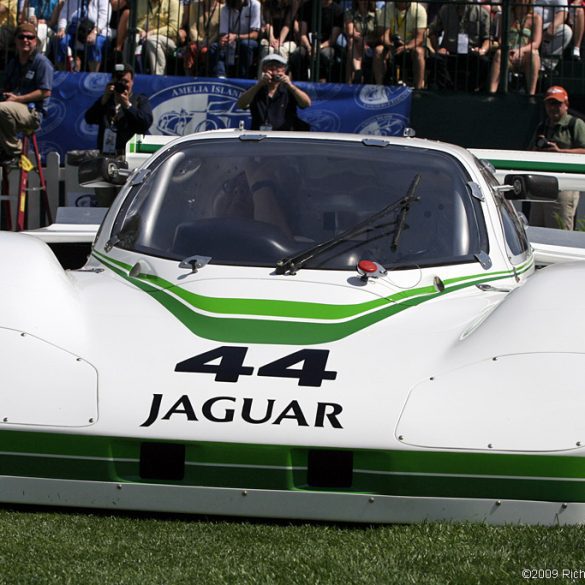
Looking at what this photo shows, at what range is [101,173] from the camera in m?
6.93

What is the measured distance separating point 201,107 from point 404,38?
236cm

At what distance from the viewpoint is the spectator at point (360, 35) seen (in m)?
13.9

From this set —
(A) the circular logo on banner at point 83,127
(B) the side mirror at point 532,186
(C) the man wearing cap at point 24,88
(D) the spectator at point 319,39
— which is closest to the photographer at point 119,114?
(C) the man wearing cap at point 24,88

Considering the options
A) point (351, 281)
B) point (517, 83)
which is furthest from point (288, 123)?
point (351, 281)

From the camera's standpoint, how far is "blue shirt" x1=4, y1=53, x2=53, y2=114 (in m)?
12.4

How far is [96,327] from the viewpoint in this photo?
4.55 metres

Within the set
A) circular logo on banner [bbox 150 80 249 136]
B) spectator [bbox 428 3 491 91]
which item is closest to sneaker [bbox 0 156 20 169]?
circular logo on banner [bbox 150 80 249 136]

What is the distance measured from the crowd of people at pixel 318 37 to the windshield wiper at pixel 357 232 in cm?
834

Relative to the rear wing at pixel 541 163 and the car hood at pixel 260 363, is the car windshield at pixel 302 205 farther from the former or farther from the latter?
the rear wing at pixel 541 163

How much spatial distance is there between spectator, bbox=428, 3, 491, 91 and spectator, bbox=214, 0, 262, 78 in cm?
193

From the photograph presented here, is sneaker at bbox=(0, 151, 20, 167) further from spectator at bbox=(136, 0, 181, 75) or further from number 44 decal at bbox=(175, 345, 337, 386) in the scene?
number 44 decal at bbox=(175, 345, 337, 386)

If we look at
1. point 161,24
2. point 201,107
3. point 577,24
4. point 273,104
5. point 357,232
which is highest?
point 577,24

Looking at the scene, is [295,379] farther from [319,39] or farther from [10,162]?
[319,39]

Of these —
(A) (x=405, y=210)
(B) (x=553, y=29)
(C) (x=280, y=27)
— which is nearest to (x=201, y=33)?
(C) (x=280, y=27)
